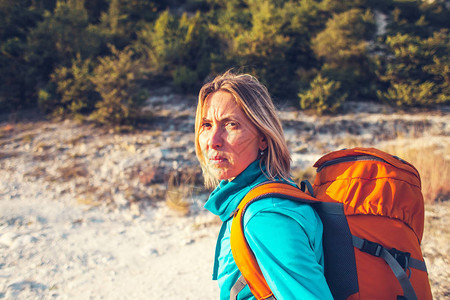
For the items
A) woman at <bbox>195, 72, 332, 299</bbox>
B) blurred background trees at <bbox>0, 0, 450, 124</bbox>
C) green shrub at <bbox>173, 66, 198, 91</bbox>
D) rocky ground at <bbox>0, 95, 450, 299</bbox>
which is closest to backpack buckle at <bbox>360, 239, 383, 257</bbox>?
woman at <bbox>195, 72, 332, 299</bbox>

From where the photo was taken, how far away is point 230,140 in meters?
1.29

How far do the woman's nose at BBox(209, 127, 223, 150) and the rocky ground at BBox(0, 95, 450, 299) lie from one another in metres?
2.03

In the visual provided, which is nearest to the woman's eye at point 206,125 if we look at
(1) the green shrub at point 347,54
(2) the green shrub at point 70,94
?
(2) the green shrub at point 70,94

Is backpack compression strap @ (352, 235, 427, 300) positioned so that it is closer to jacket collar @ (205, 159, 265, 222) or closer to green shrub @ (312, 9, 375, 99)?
jacket collar @ (205, 159, 265, 222)

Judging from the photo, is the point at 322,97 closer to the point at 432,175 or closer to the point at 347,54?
the point at 347,54

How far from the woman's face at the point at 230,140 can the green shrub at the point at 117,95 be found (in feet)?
20.3

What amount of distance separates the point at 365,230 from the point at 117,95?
7244 mm

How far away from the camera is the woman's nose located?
1.31 m

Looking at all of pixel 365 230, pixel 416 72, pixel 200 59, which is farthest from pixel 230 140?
pixel 416 72

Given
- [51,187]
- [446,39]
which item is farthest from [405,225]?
[446,39]

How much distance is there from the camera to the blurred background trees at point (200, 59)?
25.4 ft

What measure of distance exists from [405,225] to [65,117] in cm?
839

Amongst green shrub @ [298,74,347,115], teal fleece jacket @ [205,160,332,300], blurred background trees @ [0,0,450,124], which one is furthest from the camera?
green shrub @ [298,74,347,115]

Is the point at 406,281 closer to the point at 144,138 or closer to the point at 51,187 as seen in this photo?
the point at 51,187
